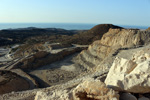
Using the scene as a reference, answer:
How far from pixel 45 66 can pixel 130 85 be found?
20927mm

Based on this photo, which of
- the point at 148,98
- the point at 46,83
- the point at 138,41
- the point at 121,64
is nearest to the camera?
the point at 148,98

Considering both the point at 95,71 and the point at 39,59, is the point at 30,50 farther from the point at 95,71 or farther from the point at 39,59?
the point at 95,71

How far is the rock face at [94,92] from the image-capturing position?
3499mm

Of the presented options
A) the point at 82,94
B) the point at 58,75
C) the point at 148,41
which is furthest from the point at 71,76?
the point at 82,94

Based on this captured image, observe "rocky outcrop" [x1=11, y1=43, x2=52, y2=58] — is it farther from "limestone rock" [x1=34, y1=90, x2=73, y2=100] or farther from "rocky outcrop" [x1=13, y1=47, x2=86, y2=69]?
"limestone rock" [x1=34, y1=90, x2=73, y2=100]

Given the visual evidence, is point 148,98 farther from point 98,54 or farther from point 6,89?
point 98,54

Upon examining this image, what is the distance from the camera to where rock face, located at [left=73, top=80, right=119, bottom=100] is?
3499mm

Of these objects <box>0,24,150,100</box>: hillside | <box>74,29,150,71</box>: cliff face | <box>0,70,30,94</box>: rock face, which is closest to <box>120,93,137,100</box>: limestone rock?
<box>0,24,150,100</box>: hillside

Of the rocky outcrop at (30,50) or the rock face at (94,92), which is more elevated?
the rock face at (94,92)

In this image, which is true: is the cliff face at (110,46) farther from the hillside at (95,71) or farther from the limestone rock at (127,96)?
the limestone rock at (127,96)

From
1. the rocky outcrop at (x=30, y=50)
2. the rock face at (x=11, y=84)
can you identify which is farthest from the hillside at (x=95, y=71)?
the rock face at (x=11, y=84)

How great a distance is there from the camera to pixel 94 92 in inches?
146

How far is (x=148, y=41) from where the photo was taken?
20.3 m

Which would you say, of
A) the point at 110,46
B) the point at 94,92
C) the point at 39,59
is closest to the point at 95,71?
the point at 110,46
